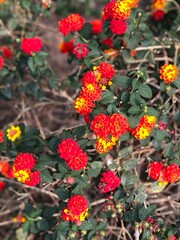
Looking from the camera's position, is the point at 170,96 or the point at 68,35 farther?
the point at 68,35

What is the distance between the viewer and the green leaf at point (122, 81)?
6.29 ft

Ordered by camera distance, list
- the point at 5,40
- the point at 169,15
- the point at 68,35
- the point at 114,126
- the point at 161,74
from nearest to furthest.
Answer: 1. the point at 114,126
2. the point at 161,74
3. the point at 68,35
4. the point at 169,15
5. the point at 5,40

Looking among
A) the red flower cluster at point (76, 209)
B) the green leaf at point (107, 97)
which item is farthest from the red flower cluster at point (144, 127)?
the red flower cluster at point (76, 209)

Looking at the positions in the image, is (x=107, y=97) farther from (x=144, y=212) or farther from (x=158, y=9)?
(x=158, y=9)

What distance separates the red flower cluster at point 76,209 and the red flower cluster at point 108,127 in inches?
10.1

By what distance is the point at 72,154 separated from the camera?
1.76 m

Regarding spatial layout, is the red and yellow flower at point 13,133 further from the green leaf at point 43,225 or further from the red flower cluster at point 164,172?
the red flower cluster at point 164,172

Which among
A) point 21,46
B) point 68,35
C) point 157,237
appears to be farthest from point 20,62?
point 157,237

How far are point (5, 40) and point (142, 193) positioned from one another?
1.90m

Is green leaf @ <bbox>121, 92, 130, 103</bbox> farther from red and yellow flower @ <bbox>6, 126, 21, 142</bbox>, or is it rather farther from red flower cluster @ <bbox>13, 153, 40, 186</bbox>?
red and yellow flower @ <bbox>6, 126, 21, 142</bbox>

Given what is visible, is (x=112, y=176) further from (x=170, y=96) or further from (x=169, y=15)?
(x=169, y=15)

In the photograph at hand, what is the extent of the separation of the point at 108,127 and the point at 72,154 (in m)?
0.19

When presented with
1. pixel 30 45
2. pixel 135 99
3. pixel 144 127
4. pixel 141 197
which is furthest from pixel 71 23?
pixel 141 197

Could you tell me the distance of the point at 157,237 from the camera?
1.91 m
